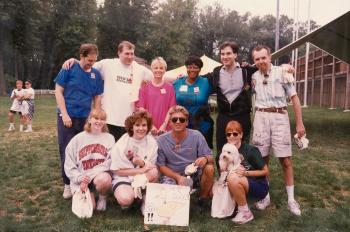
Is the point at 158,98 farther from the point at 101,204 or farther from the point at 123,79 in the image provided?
the point at 101,204

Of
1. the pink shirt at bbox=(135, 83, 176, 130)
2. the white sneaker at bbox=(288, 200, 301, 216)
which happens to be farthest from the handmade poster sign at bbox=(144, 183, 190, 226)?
the white sneaker at bbox=(288, 200, 301, 216)

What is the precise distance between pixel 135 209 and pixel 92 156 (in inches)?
28.8

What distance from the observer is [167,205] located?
4.00 m

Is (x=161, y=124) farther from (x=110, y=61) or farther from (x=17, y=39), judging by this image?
(x=17, y=39)

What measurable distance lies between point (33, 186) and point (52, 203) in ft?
2.95

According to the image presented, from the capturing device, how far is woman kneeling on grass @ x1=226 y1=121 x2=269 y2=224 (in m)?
4.05

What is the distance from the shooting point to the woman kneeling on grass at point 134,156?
4230mm

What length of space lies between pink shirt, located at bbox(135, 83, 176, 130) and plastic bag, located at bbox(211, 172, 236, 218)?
1.04m

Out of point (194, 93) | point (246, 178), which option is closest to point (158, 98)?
point (194, 93)

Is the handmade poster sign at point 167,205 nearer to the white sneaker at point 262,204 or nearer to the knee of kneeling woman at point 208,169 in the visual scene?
the knee of kneeling woman at point 208,169

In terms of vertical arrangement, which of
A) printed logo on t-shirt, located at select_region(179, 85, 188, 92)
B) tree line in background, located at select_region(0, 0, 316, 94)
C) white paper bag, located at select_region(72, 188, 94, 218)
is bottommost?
white paper bag, located at select_region(72, 188, 94, 218)

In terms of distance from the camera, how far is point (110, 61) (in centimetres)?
498

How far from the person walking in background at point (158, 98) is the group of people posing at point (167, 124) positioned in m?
0.01

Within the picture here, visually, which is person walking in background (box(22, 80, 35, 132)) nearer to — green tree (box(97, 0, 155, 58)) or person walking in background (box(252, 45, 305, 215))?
person walking in background (box(252, 45, 305, 215))
